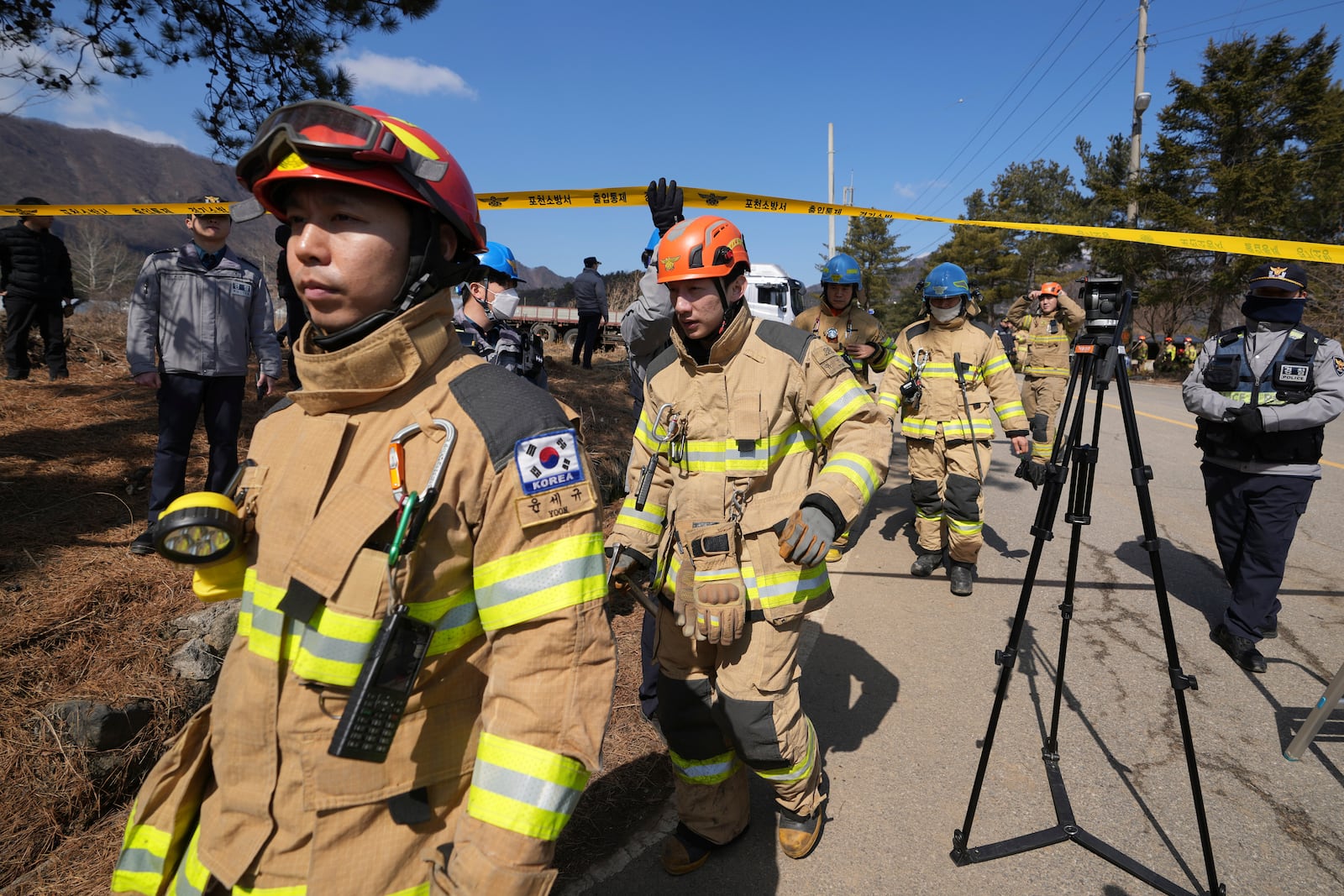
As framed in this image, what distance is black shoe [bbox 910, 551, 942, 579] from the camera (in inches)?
233

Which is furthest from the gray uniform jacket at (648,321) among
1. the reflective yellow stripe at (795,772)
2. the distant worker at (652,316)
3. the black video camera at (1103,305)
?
the reflective yellow stripe at (795,772)

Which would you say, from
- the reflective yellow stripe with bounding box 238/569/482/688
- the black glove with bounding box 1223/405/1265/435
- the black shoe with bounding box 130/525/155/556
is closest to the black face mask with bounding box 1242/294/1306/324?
the black glove with bounding box 1223/405/1265/435

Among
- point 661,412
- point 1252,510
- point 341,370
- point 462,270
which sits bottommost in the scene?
point 1252,510

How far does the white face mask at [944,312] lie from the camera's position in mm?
5966

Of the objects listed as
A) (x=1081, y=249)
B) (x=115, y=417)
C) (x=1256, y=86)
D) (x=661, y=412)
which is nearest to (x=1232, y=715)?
(x=661, y=412)

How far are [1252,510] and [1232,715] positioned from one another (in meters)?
1.45

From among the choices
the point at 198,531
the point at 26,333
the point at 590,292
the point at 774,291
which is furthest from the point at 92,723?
the point at 774,291

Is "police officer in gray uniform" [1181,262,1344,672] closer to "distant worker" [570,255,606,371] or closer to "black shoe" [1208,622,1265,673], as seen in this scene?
"black shoe" [1208,622,1265,673]

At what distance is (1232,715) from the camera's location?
380 cm

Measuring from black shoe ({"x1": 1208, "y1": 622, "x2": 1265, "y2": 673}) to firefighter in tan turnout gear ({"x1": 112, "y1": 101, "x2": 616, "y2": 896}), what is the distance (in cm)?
485

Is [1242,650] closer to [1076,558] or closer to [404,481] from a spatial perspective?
[1076,558]

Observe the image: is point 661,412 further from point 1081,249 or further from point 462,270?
point 1081,249

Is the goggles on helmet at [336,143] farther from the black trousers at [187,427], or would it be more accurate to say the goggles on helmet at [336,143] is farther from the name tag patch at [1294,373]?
the name tag patch at [1294,373]

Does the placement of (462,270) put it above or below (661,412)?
above
